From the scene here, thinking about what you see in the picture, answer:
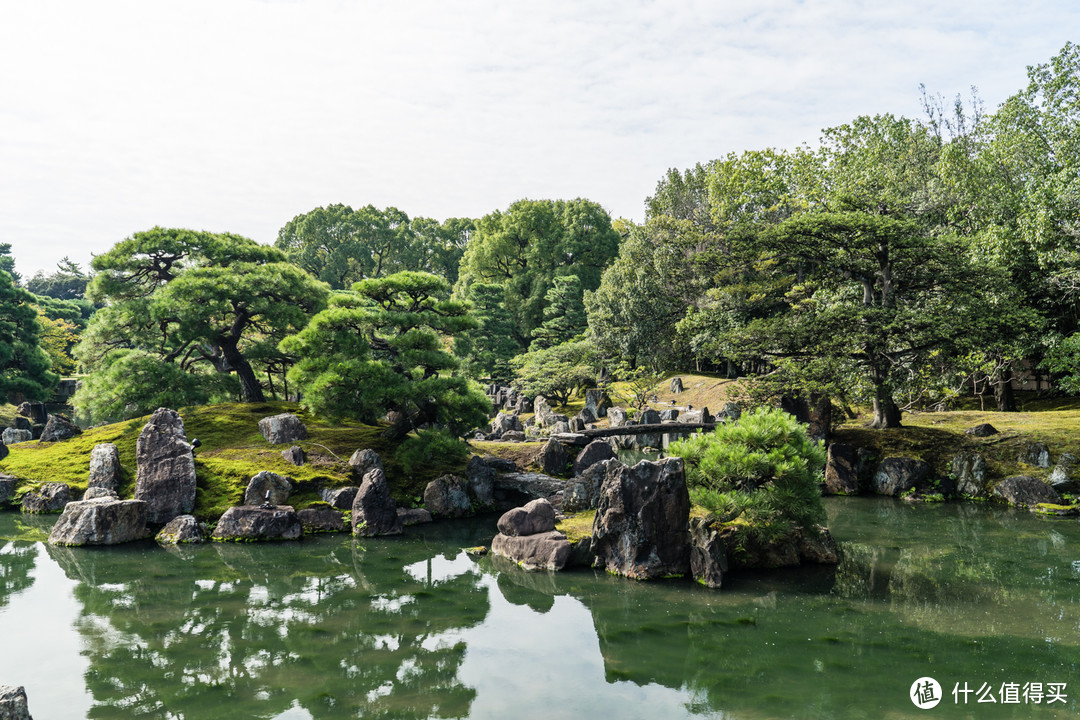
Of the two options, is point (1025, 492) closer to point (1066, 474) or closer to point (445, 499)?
point (1066, 474)

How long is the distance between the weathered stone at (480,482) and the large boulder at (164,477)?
6.28m

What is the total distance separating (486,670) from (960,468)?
14.8m

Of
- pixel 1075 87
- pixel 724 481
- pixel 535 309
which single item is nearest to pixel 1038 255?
pixel 1075 87

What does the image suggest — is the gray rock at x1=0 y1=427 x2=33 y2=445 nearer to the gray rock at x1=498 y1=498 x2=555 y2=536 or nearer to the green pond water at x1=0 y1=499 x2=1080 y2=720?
the green pond water at x1=0 y1=499 x2=1080 y2=720

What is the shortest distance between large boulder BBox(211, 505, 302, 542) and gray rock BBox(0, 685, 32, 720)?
8.59 meters

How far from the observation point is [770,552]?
1121 centimetres

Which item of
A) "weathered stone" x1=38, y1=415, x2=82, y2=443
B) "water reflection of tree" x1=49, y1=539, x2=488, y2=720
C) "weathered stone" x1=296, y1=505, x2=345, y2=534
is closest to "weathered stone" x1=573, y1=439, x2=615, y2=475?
"water reflection of tree" x1=49, y1=539, x2=488, y2=720

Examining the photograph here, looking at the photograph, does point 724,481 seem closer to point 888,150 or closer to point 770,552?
point 770,552

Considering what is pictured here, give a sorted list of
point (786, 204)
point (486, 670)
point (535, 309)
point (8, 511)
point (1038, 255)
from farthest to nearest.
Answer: point (535, 309)
point (786, 204)
point (1038, 255)
point (8, 511)
point (486, 670)

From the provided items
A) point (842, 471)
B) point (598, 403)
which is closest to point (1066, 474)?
point (842, 471)

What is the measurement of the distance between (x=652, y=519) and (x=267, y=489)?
880 cm

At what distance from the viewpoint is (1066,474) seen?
15328mm

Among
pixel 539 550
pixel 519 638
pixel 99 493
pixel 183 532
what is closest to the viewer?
pixel 519 638

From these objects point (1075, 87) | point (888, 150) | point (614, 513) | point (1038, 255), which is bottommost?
point (614, 513)
